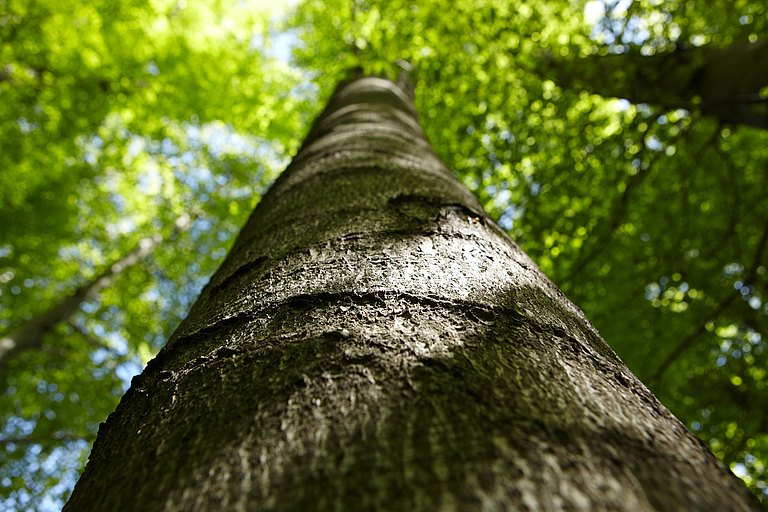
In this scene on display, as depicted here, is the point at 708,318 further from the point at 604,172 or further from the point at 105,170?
the point at 105,170

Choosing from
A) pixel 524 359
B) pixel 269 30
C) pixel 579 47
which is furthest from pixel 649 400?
pixel 269 30

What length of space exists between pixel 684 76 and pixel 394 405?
192 inches

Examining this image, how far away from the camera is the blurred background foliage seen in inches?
155

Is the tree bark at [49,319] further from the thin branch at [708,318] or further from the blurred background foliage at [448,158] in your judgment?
the thin branch at [708,318]

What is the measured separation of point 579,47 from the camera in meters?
3.73

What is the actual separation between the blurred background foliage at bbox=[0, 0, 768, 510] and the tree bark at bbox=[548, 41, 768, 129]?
0.02m

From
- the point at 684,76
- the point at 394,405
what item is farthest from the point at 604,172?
the point at 394,405

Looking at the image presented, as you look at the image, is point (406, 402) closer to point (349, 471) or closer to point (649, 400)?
point (349, 471)

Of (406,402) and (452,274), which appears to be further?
(452,274)

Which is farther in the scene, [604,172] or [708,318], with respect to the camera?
[604,172]

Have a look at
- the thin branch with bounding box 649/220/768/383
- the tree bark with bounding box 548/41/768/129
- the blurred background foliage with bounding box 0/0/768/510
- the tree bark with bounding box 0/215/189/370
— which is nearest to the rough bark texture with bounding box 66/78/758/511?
the blurred background foliage with bounding box 0/0/768/510

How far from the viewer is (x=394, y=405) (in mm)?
489

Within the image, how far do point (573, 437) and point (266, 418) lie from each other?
0.32m

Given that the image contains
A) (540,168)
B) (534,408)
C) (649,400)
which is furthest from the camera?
(540,168)
